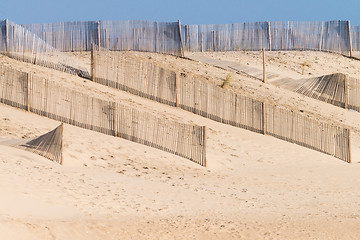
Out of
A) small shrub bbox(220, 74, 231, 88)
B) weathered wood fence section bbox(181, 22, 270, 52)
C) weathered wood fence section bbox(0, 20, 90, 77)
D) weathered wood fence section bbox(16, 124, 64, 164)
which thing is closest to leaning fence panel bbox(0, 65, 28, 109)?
weathered wood fence section bbox(16, 124, 64, 164)

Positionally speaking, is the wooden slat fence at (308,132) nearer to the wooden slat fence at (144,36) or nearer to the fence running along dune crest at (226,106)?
the fence running along dune crest at (226,106)

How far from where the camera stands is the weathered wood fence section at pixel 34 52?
68.9ft

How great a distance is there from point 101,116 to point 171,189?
14.0ft

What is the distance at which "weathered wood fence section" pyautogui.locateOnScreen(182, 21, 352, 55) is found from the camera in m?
29.2

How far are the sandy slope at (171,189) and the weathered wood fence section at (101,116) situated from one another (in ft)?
0.89

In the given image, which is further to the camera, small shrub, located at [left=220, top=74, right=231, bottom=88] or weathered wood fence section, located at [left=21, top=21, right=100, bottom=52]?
weathered wood fence section, located at [left=21, top=21, right=100, bottom=52]

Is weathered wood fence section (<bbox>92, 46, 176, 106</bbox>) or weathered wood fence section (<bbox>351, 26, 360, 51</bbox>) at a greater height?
weathered wood fence section (<bbox>351, 26, 360, 51</bbox>)

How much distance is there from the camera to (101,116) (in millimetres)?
15688

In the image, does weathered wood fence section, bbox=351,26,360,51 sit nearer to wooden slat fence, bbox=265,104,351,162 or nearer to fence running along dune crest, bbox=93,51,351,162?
fence running along dune crest, bbox=93,51,351,162

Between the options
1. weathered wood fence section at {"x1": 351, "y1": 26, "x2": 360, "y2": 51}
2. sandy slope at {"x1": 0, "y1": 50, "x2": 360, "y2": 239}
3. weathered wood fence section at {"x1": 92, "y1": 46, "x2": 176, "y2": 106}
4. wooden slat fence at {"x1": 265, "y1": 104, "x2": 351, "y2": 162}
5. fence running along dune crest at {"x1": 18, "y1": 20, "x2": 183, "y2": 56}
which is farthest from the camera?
weathered wood fence section at {"x1": 351, "y1": 26, "x2": 360, "y2": 51}

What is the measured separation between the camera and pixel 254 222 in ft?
31.4

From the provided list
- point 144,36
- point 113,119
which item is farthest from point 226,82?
point 113,119

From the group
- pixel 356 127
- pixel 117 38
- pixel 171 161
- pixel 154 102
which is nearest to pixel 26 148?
pixel 171 161

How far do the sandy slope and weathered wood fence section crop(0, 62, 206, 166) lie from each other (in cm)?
27
